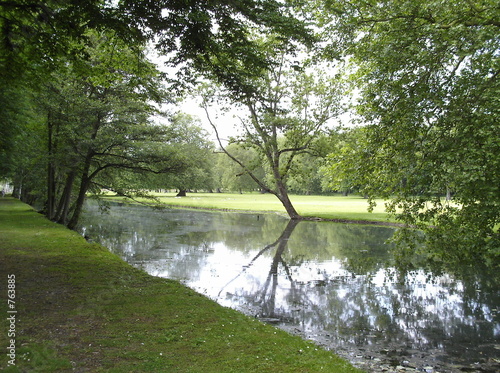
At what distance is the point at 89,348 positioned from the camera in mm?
4656

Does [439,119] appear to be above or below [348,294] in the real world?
above

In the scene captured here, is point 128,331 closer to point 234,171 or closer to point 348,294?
point 348,294

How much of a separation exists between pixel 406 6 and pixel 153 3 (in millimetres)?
6376

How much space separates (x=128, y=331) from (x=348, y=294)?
6.63 meters

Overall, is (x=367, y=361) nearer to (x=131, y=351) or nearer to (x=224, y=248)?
(x=131, y=351)

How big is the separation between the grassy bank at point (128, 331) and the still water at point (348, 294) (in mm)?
1626

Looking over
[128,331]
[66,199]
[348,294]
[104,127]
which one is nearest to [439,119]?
[348,294]

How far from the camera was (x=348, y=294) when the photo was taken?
1012 cm

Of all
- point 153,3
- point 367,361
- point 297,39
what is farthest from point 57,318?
point 297,39

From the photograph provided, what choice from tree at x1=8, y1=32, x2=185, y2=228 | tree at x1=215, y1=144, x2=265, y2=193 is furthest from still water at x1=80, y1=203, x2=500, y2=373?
tree at x1=215, y1=144, x2=265, y2=193

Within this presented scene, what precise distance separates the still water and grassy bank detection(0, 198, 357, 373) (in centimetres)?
163

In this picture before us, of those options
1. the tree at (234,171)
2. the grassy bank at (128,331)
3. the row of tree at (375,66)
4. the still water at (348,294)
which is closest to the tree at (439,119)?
the row of tree at (375,66)

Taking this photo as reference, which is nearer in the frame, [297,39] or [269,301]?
[297,39]

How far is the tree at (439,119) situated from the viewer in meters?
7.50
